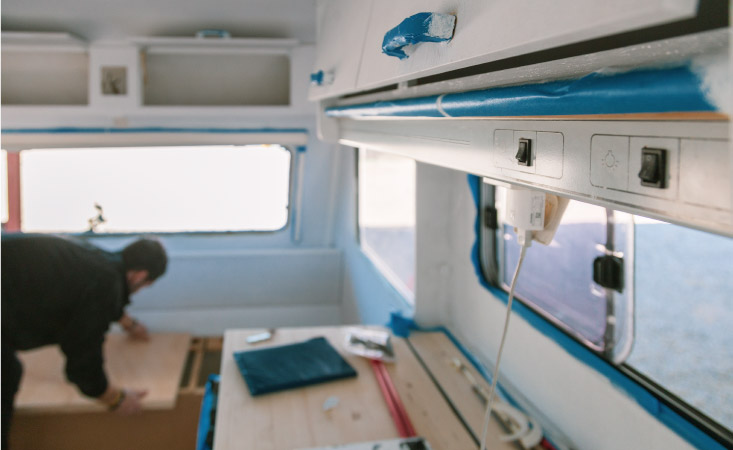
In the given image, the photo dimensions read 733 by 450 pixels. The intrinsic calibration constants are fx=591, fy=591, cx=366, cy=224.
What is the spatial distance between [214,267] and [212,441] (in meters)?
2.65

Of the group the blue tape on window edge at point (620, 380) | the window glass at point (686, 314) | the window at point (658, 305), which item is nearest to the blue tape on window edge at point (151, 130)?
the blue tape on window edge at point (620, 380)

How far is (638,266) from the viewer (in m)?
1.45

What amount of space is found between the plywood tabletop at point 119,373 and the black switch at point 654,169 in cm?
301

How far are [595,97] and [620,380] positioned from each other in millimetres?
1079

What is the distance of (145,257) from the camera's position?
3133mm

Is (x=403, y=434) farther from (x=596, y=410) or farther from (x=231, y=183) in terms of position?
(x=231, y=183)

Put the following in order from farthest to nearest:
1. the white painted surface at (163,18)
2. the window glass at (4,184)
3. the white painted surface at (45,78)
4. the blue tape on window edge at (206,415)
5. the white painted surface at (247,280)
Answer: the white painted surface at (247,280) < the window glass at (4,184) < the white painted surface at (45,78) < the white painted surface at (163,18) < the blue tape on window edge at (206,415)

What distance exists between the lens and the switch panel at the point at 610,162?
2.14 ft

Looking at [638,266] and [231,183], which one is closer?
[638,266]

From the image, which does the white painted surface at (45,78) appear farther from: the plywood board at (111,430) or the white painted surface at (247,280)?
the plywood board at (111,430)

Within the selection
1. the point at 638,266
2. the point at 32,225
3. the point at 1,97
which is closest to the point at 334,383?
the point at 638,266

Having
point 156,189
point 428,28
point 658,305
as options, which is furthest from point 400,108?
point 156,189

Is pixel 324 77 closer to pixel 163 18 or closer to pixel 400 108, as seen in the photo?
pixel 400 108

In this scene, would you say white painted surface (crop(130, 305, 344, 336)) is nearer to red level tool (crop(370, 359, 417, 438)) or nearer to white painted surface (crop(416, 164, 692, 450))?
white painted surface (crop(416, 164, 692, 450))
